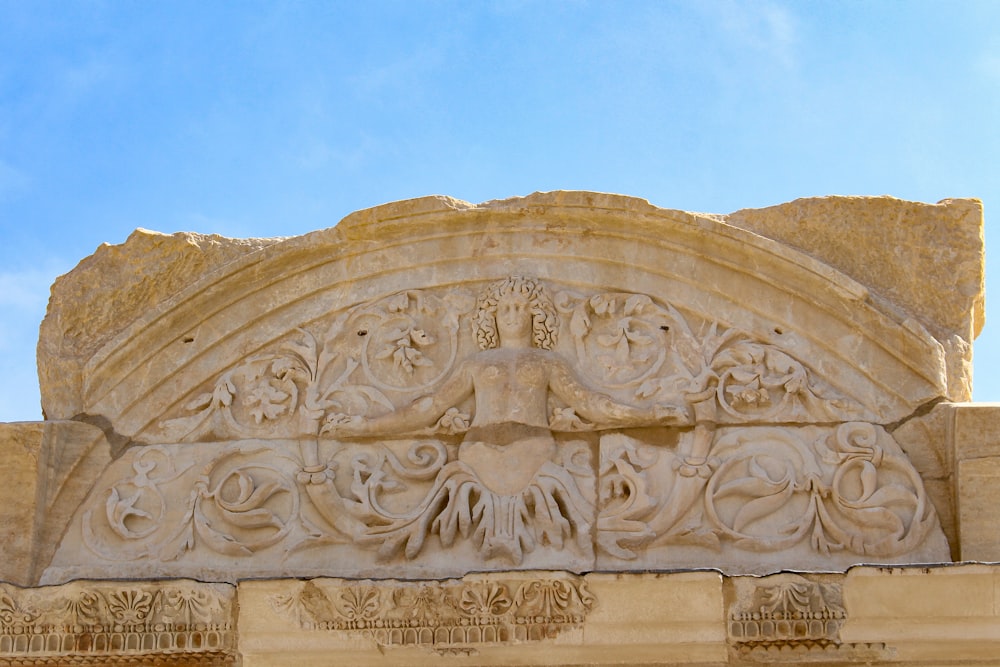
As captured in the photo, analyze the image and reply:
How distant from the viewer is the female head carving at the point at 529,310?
7.10m

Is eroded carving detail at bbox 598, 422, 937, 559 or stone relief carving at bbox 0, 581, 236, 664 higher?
eroded carving detail at bbox 598, 422, 937, 559

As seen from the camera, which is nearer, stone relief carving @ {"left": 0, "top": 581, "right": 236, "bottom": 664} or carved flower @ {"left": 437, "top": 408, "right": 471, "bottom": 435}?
stone relief carving @ {"left": 0, "top": 581, "right": 236, "bottom": 664}

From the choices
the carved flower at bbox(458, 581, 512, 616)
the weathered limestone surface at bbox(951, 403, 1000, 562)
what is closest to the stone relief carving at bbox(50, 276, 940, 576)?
the weathered limestone surface at bbox(951, 403, 1000, 562)

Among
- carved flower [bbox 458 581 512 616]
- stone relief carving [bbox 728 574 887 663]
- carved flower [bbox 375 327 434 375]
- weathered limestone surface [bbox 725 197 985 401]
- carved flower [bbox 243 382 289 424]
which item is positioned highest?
weathered limestone surface [bbox 725 197 985 401]

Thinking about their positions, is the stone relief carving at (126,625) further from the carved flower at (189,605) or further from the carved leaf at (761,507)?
the carved leaf at (761,507)

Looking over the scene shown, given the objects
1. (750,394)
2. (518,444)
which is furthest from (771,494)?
(518,444)

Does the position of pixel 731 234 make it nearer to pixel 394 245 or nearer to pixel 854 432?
pixel 854 432

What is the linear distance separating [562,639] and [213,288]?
2418 mm

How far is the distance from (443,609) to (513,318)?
4.78 ft

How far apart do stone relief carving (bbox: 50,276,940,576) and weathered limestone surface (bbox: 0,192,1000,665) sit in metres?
0.01

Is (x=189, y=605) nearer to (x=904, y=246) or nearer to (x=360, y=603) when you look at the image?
(x=360, y=603)

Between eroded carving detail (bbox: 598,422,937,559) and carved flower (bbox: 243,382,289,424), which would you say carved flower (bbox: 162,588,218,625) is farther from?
eroded carving detail (bbox: 598,422,937,559)

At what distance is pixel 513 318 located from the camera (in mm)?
7090

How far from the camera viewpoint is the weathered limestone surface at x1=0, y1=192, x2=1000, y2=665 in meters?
6.23
